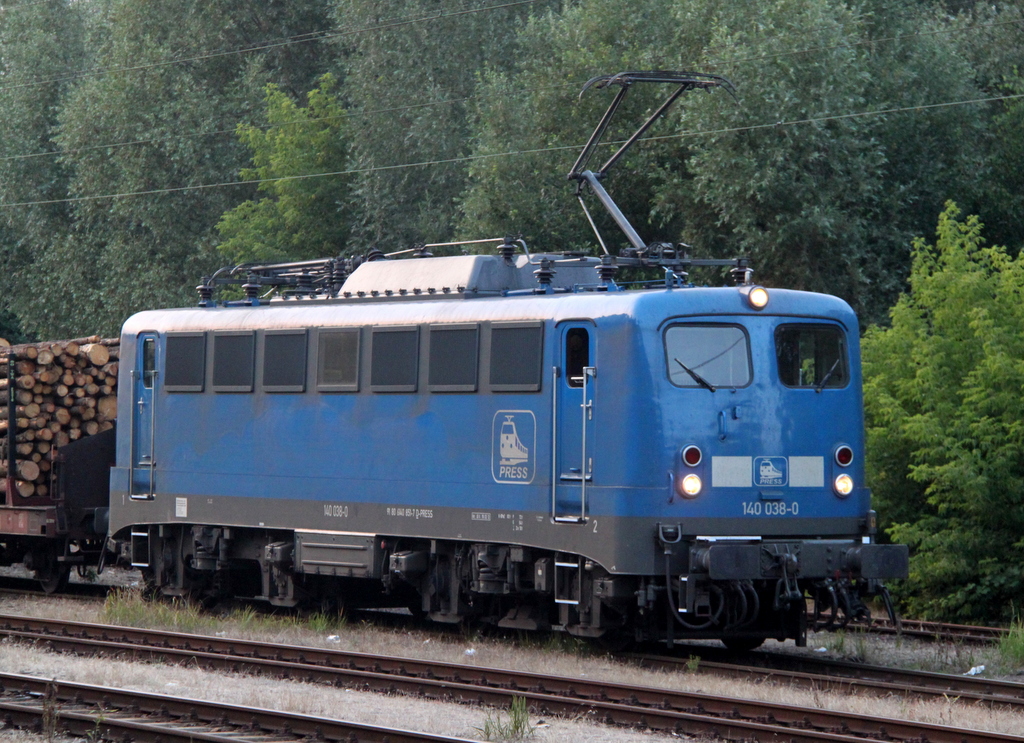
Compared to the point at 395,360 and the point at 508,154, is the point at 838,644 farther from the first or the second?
the point at 508,154

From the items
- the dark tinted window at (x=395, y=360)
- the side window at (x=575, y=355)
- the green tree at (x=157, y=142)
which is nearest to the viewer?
the side window at (x=575, y=355)

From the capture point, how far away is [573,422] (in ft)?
41.1

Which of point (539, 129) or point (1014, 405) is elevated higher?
point (539, 129)

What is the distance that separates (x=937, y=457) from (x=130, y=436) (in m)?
8.84

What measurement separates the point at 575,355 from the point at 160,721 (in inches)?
181

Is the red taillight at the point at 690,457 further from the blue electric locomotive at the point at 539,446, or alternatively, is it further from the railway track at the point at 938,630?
the railway track at the point at 938,630

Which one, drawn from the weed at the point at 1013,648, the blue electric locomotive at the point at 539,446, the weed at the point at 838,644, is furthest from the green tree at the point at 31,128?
the weed at the point at 1013,648

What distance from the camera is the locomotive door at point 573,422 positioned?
12367 millimetres

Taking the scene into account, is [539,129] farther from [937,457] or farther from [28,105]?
[28,105]

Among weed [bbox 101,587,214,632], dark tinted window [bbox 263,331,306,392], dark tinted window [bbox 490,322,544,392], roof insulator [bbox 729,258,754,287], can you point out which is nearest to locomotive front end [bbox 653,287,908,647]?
roof insulator [bbox 729,258,754,287]

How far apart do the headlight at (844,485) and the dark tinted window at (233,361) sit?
20.1ft

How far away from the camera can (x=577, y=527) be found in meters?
12.3

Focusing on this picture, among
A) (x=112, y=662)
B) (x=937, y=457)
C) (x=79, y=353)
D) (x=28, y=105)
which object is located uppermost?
(x=28, y=105)

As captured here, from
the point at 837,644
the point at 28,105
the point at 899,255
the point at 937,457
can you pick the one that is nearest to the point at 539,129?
the point at 899,255
